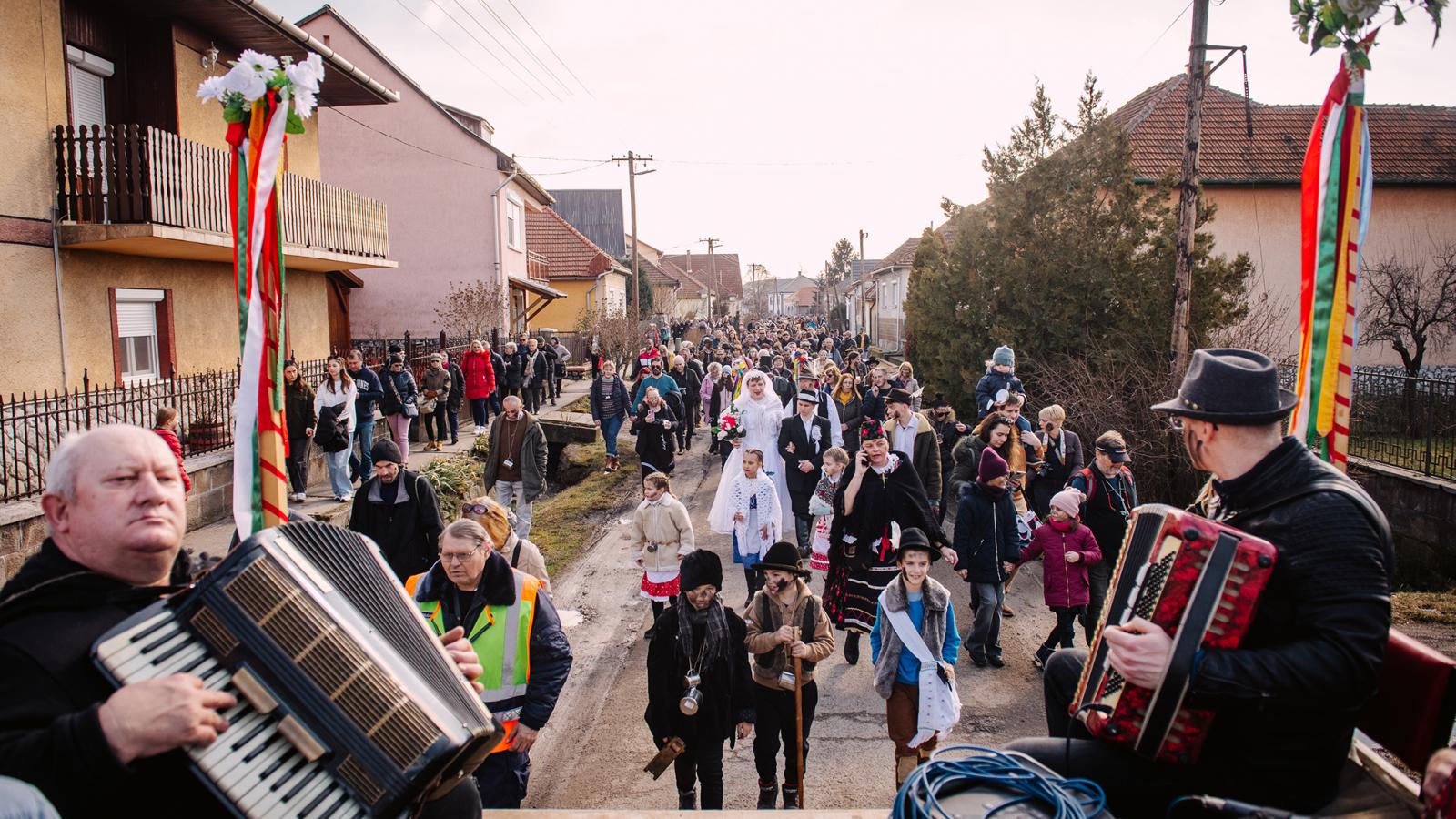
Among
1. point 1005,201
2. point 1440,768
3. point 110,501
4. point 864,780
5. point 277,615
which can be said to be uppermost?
point 1005,201

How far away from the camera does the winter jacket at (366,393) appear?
42.7ft

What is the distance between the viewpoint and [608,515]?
511 inches

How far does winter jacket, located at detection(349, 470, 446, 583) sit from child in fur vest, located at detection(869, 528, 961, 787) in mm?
3445

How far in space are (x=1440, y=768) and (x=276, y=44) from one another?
659 inches

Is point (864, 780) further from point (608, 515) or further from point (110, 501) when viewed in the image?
point (608, 515)

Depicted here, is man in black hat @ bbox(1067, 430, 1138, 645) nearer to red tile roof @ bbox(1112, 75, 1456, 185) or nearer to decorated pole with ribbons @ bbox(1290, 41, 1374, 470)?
decorated pole with ribbons @ bbox(1290, 41, 1374, 470)

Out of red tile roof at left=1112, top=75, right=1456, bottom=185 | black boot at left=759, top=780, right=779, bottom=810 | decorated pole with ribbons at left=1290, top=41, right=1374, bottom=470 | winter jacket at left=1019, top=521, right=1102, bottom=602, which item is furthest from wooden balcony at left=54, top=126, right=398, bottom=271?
red tile roof at left=1112, top=75, right=1456, bottom=185

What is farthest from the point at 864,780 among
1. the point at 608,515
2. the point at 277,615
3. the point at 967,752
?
the point at 608,515

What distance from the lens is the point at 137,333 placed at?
43.3 feet

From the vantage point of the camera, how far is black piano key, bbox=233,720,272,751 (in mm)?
2035

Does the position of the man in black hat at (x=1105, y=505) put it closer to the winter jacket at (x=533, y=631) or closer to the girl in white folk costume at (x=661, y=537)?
the girl in white folk costume at (x=661, y=537)

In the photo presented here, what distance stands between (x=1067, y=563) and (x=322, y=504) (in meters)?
9.47

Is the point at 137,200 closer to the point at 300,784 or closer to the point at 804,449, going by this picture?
the point at 804,449

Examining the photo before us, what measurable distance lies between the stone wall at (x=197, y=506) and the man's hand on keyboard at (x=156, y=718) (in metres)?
7.82
